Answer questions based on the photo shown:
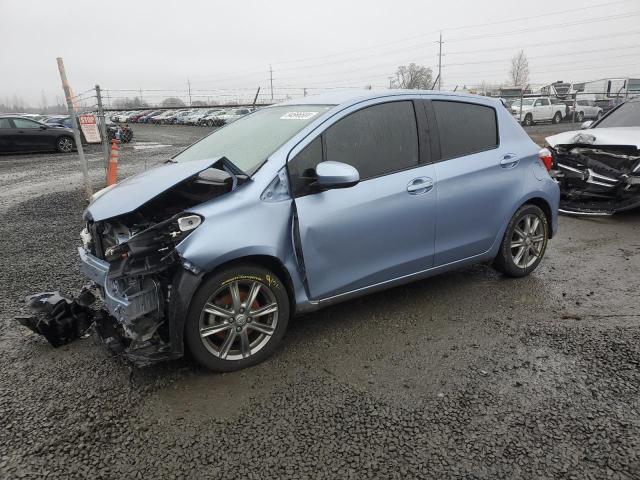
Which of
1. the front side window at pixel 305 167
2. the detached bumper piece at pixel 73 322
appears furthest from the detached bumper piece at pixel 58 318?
the front side window at pixel 305 167

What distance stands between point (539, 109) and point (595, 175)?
22137 millimetres

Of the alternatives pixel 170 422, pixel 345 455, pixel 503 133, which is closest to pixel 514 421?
pixel 345 455

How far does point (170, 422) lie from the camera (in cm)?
268

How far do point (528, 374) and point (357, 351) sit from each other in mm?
1112

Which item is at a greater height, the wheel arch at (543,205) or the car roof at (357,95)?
the car roof at (357,95)

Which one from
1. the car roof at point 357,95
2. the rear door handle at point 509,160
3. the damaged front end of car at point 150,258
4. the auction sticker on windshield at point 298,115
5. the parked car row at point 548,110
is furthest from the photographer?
the parked car row at point 548,110

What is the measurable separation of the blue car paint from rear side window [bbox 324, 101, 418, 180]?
7cm

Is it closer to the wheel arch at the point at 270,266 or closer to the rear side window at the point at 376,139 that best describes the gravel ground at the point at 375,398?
the wheel arch at the point at 270,266

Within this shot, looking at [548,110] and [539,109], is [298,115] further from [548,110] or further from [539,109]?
[548,110]

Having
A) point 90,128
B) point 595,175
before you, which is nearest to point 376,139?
point 595,175

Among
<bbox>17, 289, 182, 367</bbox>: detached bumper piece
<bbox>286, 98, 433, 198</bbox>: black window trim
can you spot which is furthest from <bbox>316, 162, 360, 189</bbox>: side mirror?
<bbox>17, 289, 182, 367</bbox>: detached bumper piece

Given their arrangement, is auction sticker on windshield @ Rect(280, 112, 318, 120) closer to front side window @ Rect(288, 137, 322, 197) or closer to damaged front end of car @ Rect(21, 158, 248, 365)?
front side window @ Rect(288, 137, 322, 197)

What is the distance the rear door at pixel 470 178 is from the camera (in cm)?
392

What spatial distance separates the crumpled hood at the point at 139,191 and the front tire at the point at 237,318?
2.12 ft
